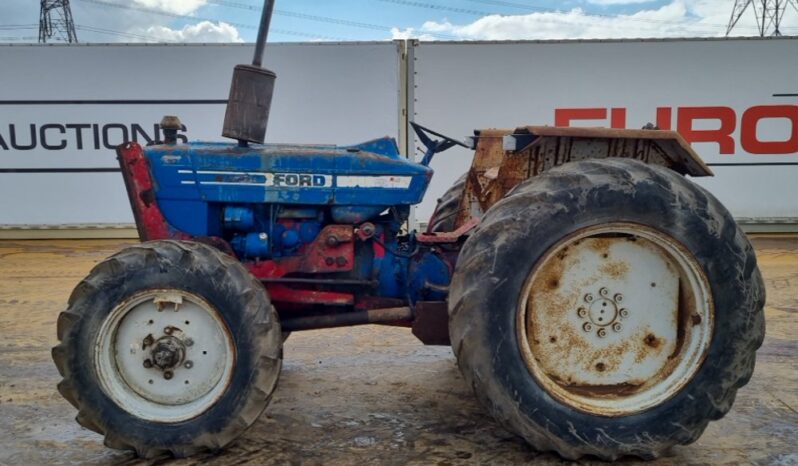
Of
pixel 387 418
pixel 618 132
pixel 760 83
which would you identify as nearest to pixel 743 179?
pixel 760 83

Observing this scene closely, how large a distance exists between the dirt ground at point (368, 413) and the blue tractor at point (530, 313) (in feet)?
0.89

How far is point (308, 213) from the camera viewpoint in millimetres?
3416

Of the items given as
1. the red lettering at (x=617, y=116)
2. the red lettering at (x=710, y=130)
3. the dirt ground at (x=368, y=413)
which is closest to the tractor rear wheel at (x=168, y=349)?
the dirt ground at (x=368, y=413)

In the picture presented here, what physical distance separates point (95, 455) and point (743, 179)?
28.5 feet

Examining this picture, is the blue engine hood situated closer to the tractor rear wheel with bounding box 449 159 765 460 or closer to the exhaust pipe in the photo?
the exhaust pipe

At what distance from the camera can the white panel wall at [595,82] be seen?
859cm

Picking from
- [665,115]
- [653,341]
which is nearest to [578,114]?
[665,115]

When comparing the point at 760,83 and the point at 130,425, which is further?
the point at 760,83

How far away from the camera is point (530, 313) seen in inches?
112

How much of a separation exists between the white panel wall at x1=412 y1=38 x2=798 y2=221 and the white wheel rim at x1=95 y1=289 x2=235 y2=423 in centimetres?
594

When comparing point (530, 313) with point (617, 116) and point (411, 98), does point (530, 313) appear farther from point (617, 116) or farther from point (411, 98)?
point (617, 116)

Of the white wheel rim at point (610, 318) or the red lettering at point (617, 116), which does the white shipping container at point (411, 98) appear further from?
the white wheel rim at point (610, 318)

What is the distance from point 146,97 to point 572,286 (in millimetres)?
7522

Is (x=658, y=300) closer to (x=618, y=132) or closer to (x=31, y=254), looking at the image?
→ (x=618, y=132)
